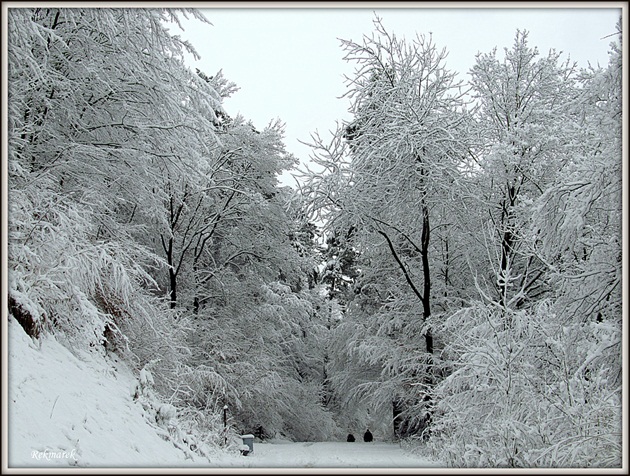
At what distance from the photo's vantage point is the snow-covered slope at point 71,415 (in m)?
5.29

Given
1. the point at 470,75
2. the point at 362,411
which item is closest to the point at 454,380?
the point at 470,75

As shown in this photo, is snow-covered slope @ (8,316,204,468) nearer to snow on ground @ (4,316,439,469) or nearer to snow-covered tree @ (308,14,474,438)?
snow on ground @ (4,316,439,469)

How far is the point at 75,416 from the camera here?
6.29 m

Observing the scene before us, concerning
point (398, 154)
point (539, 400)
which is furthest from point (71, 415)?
point (398, 154)

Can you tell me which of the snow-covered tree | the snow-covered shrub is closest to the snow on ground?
the snow-covered shrub

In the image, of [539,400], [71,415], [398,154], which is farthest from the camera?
[398,154]

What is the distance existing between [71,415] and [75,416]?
2.3 inches

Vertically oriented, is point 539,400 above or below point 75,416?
above

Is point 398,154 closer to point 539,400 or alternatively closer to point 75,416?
point 539,400

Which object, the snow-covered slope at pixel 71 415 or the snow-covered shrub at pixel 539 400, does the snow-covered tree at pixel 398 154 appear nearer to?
the snow-covered shrub at pixel 539 400

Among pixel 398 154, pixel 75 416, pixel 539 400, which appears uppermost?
pixel 398 154

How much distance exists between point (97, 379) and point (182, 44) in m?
6.09

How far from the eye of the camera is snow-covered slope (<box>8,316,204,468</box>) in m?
5.29

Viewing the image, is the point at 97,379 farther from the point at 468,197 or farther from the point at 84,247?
the point at 468,197
